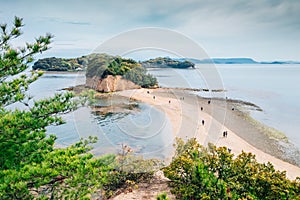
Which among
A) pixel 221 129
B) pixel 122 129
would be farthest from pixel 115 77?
A: pixel 221 129

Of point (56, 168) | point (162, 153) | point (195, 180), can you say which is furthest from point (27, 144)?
point (162, 153)

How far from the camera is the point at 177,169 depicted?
747 cm

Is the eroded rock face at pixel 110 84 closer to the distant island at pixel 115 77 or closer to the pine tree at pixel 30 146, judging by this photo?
the distant island at pixel 115 77

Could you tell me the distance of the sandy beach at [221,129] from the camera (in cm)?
1546

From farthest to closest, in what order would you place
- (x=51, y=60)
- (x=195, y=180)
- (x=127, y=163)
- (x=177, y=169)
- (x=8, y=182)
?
(x=51, y=60)
(x=127, y=163)
(x=177, y=169)
(x=195, y=180)
(x=8, y=182)

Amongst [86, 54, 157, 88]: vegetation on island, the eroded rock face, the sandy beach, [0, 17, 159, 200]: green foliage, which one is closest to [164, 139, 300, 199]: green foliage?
[0, 17, 159, 200]: green foliage

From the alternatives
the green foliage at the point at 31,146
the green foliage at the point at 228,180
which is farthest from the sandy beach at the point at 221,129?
the green foliage at the point at 31,146

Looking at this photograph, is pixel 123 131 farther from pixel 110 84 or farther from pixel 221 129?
pixel 110 84

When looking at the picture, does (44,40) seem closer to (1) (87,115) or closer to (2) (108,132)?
(2) (108,132)

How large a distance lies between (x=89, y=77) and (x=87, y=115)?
28.6 ft

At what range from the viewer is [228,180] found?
6.54m

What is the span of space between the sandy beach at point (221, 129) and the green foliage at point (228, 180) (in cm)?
750

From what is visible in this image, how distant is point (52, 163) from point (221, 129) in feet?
62.3

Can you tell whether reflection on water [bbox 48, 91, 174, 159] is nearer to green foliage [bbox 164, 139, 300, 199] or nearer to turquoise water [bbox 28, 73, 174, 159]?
turquoise water [bbox 28, 73, 174, 159]
